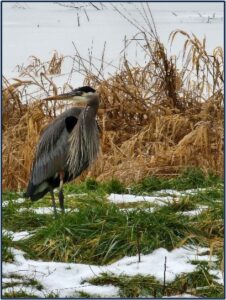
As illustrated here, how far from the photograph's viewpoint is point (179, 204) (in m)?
6.09

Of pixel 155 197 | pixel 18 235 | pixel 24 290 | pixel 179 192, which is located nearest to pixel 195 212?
pixel 155 197

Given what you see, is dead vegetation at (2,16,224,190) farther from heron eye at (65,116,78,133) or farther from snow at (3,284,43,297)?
snow at (3,284,43,297)

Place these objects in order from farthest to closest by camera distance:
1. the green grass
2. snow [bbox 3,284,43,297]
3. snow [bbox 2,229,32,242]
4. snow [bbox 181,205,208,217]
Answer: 1. snow [bbox 181,205,208,217]
2. snow [bbox 2,229,32,242]
3. the green grass
4. snow [bbox 3,284,43,297]

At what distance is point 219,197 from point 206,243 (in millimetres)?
1153

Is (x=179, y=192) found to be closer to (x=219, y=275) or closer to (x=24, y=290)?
(x=219, y=275)

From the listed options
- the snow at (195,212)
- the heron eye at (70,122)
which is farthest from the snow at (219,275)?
the heron eye at (70,122)

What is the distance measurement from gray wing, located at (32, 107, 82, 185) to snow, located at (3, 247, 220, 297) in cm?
176

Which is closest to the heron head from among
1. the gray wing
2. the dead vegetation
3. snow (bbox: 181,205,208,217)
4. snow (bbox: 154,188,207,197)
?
the gray wing

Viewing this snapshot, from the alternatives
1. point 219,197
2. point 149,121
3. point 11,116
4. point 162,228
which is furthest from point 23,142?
point 162,228

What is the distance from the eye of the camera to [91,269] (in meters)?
4.89

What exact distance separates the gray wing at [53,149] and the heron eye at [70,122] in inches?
0.6

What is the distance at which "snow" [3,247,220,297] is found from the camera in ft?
15.4

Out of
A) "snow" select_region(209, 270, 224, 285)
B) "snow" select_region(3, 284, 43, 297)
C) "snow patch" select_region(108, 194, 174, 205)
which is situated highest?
"snow patch" select_region(108, 194, 174, 205)

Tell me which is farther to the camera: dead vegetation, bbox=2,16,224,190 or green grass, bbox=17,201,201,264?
dead vegetation, bbox=2,16,224,190
